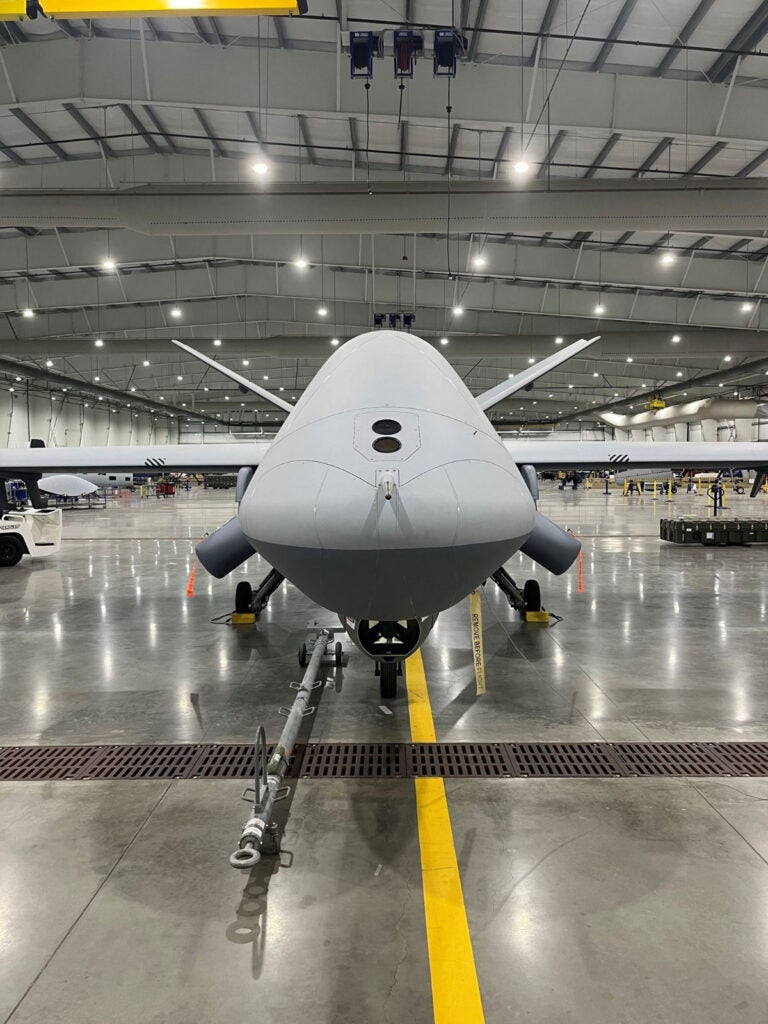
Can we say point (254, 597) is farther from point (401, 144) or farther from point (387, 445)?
point (401, 144)

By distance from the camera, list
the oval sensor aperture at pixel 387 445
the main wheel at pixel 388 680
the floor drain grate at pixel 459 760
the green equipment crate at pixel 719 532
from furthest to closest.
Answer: the green equipment crate at pixel 719 532 → the main wheel at pixel 388 680 → the floor drain grate at pixel 459 760 → the oval sensor aperture at pixel 387 445

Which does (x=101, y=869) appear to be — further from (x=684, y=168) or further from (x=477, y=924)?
(x=684, y=168)

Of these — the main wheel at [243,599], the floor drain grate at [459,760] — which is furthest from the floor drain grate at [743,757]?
the main wheel at [243,599]

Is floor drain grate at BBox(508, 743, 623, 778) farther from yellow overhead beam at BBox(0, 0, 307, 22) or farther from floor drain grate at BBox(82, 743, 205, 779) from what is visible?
yellow overhead beam at BBox(0, 0, 307, 22)

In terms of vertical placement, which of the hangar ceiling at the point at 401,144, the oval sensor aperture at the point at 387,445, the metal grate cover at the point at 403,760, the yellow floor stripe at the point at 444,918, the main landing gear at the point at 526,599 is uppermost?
the hangar ceiling at the point at 401,144

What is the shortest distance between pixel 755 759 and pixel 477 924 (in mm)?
3420

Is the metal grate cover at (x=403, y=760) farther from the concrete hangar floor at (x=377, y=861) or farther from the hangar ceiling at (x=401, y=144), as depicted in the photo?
the hangar ceiling at (x=401, y=144)

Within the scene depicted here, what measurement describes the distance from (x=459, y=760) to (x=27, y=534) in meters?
15.0

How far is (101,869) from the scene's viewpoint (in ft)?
12.6

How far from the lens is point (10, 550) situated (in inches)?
648

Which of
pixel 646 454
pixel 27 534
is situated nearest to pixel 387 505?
pixel 646 454

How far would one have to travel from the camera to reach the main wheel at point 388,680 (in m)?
6.75

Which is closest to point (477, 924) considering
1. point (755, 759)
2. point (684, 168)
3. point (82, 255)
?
point (755, 759)

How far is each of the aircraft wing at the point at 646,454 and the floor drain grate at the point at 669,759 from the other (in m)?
4.93
